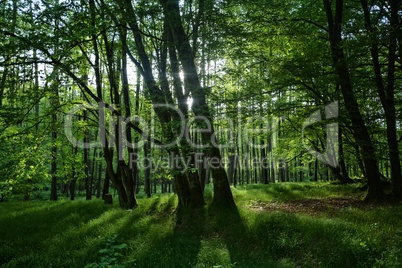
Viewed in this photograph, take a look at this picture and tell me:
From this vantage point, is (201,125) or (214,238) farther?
(214,238)

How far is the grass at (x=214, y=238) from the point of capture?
6172mm

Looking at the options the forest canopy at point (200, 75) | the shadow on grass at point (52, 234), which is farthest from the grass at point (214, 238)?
the forest canopy at point (200, 75)

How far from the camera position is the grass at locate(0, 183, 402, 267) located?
6172 mm

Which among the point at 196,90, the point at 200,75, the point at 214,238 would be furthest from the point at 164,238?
the point at 200,75

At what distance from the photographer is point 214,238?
844cm

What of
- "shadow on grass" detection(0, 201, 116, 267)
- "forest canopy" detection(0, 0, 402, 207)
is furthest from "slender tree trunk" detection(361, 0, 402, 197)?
"shadow on grass" detection(0, 201, 116, 267)

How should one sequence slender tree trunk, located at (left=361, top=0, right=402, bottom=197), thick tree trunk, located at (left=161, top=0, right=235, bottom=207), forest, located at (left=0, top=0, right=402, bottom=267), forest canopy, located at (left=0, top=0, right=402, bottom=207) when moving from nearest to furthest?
1. forest, located at (left=0, top=0, right=402, bottom=267)
2. forest canopy, located at (left=0, top=0, right=402, bottom=207)
3. thick tree trunk, located at (left=161, top=0, right=235, bottom=207)
4. slender tree trunk, located at (left=361, top=0, right=402, bottom=197)

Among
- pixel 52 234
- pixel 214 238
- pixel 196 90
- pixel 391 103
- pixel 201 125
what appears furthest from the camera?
pixel 52 234

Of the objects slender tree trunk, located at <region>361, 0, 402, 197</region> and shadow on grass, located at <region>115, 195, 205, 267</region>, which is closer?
shadow on grass, located at <region>115, 195, 205, 267</region>

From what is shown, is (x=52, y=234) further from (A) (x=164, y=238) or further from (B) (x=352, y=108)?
(B) (x=352, y=108)

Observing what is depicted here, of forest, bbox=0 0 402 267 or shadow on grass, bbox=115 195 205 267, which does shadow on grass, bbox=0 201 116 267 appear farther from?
shadow on grass, bbox=115 195 205 267

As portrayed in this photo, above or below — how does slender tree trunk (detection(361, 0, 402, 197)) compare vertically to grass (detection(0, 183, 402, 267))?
above

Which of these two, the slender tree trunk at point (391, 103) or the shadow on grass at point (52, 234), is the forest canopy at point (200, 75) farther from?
the shadow on grass at point (52, 234)

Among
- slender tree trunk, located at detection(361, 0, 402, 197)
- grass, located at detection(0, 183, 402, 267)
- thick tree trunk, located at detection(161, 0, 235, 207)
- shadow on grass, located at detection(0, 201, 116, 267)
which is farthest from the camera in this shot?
slender tree trunk, located at detection(361, 0, 402, 197)
